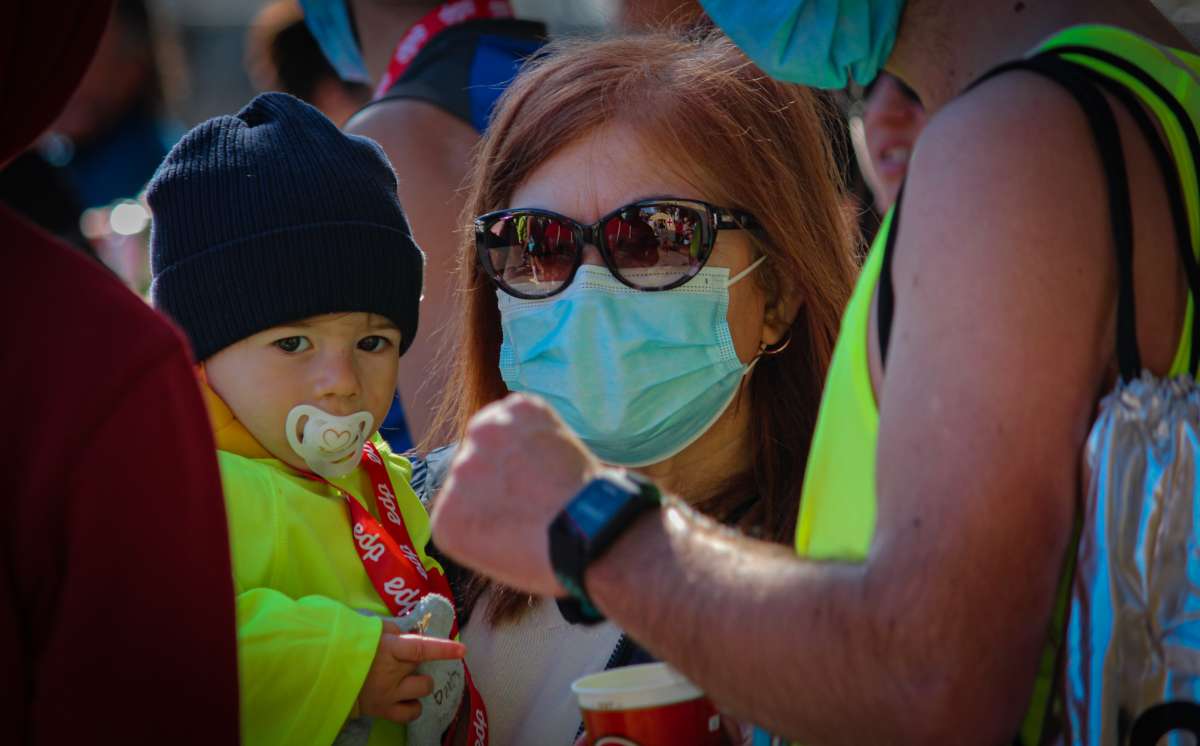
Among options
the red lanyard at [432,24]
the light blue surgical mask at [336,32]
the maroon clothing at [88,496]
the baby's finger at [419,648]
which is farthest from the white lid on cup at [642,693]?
the light blue surgical mask at [336,32]

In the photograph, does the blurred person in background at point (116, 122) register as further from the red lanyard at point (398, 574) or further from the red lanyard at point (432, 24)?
the red lanyard at point (398, 574)

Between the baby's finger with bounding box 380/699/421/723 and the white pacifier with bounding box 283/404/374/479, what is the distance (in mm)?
448

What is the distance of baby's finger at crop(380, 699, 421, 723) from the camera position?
198 cm

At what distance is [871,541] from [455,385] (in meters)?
1.61

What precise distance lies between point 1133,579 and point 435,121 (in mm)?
2439

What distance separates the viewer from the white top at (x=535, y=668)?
2152 millimetres

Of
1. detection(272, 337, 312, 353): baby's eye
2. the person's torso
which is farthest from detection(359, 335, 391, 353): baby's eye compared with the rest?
the person's torso

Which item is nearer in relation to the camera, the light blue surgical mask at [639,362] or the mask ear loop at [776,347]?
the light blue surgical mask at [639,362]

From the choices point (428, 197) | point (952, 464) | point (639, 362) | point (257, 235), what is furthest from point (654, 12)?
point (952, 464)

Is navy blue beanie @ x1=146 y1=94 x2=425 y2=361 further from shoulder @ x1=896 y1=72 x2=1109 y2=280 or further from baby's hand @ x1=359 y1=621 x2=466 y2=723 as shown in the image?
shoulder @ x1=896 y1=72 x2=1109 y2=280

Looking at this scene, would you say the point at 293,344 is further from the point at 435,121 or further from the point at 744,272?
the point at 435,121

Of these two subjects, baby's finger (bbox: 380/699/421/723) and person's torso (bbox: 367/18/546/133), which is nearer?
baby's finger (bbox: 380/699/421/723)

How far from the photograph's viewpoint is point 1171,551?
1.29 m

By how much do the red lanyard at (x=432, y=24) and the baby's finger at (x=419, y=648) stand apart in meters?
1.99
